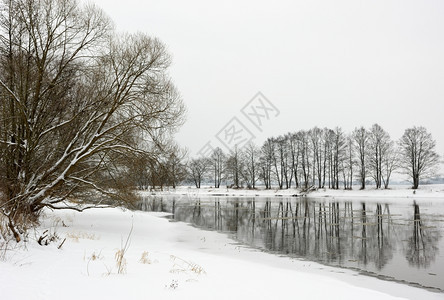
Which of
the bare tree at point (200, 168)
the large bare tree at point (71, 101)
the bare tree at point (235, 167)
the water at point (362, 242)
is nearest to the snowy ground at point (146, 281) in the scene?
the water at point (362, 242)

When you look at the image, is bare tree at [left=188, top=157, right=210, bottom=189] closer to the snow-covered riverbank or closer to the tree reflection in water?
the snow-covered riverbank

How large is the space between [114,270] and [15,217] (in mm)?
4015

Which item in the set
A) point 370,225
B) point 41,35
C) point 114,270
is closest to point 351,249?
point 370,225

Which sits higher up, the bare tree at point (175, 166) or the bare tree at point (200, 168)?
the bare tree at point (200, 168)

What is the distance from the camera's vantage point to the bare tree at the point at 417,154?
5938 centimetres

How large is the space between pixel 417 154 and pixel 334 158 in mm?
15985

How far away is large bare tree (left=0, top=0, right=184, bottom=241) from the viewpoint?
1340 cm

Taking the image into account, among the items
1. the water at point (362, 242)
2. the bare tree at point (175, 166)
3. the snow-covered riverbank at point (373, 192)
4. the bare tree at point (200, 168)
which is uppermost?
the bare tree at point (200, 168)

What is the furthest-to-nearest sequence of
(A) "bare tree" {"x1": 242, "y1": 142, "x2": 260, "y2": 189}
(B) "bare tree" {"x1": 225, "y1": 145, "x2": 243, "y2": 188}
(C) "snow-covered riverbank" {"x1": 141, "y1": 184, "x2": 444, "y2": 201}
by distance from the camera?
(B) "bare tree" {"x1": 225, "y1": 145, "x2": 243, "y2": 188}
(A) "bare tree" {"x1": 242, "y1": 142, "x2": 260, "y2": 189}
(C) "snow-covered riverbank" {"x1": 141, "y1": 184, "x2": 444, "y2": 201}

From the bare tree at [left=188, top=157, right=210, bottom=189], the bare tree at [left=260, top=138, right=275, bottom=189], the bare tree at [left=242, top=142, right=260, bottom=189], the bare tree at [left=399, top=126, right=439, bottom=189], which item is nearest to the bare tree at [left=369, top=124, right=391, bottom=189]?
the bare tree at [left=399, top=126, right=439, bottom=189]

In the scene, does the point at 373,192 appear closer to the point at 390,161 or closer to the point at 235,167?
the point at 390,161

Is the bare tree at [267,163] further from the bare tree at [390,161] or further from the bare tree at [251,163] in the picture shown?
the bare tree at [390,161]

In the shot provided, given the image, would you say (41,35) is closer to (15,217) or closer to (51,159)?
(51,159)

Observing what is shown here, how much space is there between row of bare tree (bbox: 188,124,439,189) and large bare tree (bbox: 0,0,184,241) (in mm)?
40681
